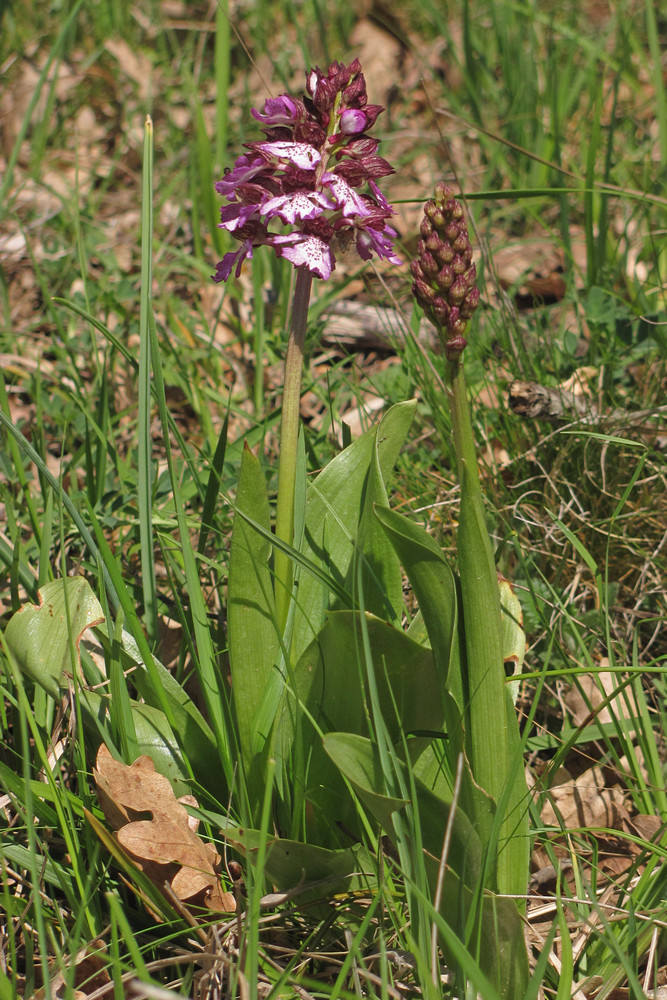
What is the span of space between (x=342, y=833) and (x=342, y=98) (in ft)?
3.91

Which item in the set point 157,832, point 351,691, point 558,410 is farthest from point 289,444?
point 558,410

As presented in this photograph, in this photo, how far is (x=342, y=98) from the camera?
1263mm

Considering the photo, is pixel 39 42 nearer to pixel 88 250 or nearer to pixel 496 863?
pixel 88 250

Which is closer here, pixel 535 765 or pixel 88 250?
pixel 535 765

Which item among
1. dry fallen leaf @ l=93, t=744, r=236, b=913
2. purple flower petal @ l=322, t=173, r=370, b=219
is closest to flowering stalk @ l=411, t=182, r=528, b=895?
purple flower petal @ l=322, t=173, r=370, b=219

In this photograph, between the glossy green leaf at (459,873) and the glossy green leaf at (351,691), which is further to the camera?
the glossy green leaf at (351,691)

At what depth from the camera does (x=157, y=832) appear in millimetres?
1292

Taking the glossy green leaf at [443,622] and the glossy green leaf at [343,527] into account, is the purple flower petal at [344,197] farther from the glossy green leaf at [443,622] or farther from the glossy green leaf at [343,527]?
the glossy green leaf at [443,622]

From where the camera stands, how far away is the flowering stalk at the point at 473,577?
1.02 metres

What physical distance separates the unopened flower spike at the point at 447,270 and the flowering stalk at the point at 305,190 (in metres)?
0.24

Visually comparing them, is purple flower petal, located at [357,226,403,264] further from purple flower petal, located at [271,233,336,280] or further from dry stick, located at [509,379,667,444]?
dry stick, located at [509,379,667,444]

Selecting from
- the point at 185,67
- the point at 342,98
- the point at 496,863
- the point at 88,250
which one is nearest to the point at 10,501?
the point at 342,98

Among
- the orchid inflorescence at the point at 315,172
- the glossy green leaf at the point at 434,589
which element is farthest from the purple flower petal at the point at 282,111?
the glossy green leaf at the point at 434,589

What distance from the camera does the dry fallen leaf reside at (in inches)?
50.4
